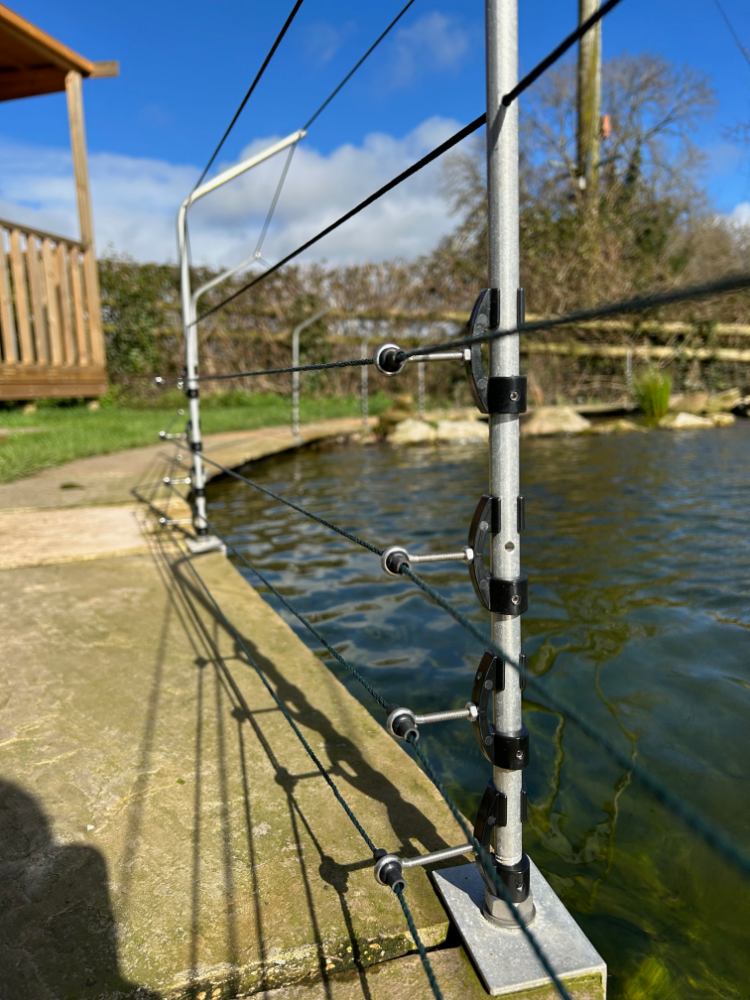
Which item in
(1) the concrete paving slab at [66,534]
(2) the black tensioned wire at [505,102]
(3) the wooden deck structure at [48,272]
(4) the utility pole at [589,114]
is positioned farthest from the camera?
(4) the utility pole at [589,114]

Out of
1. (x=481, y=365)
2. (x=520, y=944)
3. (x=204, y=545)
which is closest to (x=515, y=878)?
(x=520, y=944)

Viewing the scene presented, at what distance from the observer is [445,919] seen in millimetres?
1242

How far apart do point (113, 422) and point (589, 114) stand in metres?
11.6

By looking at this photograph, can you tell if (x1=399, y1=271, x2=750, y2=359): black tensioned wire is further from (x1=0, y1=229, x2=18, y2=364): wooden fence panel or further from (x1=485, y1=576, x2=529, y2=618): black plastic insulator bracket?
(x1=0, y1=229, x2=18, y2=364): wooden fence panel

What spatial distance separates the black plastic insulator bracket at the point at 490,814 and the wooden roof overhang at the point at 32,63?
8.99 metres

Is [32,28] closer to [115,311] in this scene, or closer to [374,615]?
[115,311]

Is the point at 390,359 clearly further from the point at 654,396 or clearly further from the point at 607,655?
the point at 654,396

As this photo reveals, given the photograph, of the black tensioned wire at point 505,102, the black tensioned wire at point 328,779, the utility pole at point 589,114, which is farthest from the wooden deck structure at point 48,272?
the utility pole at point 589,114

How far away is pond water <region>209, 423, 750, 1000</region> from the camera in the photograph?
1521 millimetres

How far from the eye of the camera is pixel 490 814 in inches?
48.1

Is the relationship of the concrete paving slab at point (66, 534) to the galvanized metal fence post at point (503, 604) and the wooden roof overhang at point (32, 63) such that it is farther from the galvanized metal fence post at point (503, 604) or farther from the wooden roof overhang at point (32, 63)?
the wooden roof overhang at point (32, 63)

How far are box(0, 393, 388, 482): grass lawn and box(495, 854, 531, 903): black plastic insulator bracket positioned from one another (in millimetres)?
5781

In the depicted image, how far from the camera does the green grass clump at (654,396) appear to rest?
10523 mm

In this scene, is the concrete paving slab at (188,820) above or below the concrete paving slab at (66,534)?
below
